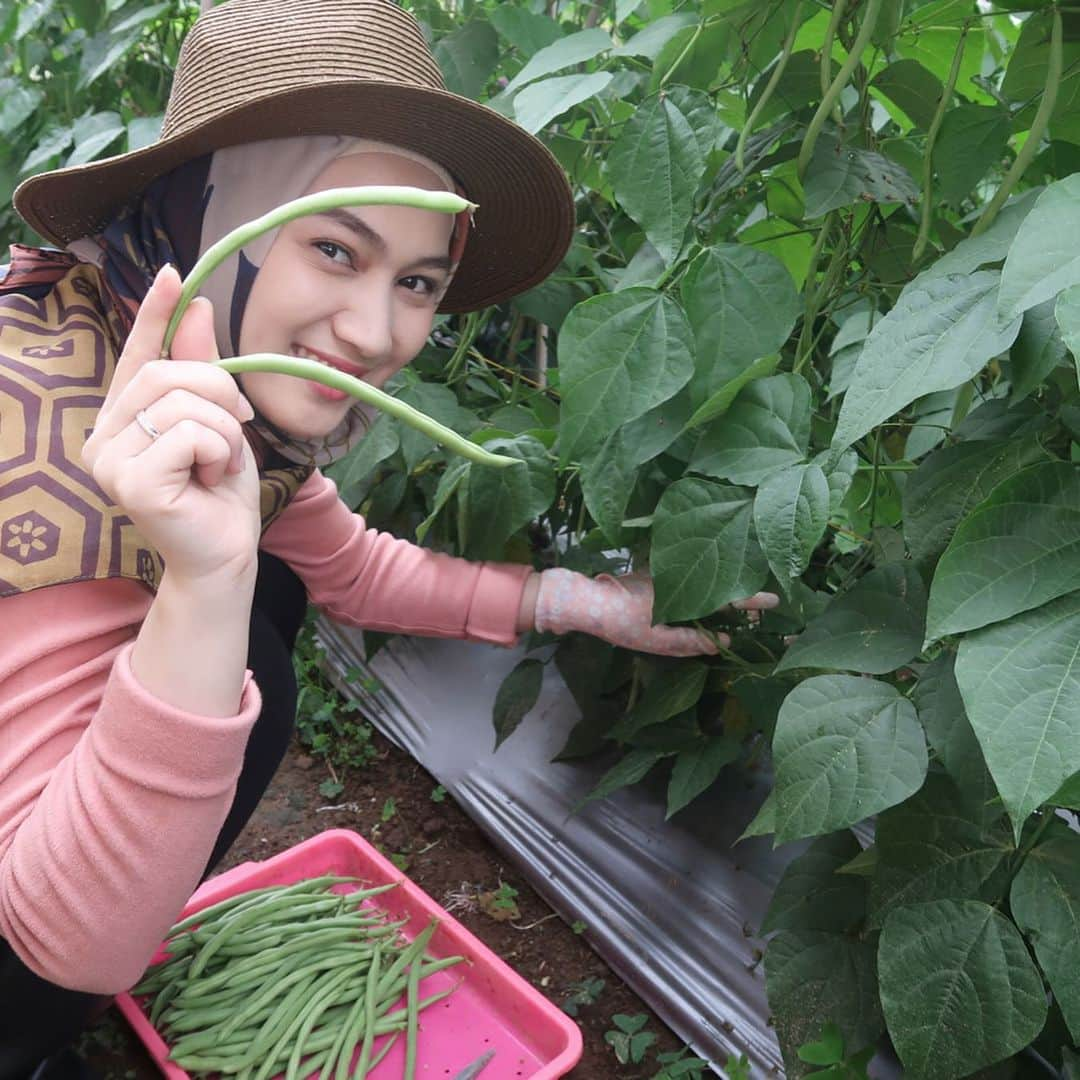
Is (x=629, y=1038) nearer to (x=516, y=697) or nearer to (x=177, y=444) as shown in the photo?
(x=516, y=697)

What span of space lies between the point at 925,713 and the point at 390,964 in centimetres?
74

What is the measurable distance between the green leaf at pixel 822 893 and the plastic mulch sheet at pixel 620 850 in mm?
239

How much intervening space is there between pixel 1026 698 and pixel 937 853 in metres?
0.26

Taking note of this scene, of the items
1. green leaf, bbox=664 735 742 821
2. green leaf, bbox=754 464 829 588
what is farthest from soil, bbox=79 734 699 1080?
green leaf, bbox=754 464 829 588

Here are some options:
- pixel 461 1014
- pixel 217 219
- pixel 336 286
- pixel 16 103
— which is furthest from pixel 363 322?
pixel 16 103

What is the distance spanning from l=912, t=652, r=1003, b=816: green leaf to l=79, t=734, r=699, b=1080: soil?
1.99 feet

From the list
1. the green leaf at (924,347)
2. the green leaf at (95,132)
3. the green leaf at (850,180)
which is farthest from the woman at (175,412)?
the green leaf at (95,132)

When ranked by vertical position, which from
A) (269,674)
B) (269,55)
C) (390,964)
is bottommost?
(390,964)

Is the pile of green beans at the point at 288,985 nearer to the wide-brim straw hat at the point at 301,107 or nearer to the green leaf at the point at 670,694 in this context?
the green leaf at the point at 670,694

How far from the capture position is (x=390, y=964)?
3.96 feet

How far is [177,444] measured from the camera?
0.57 metres

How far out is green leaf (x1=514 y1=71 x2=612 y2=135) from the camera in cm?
81

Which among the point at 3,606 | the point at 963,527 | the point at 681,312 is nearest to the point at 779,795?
the point at 963,527

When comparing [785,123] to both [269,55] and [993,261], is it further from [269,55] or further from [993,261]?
[269,55]
